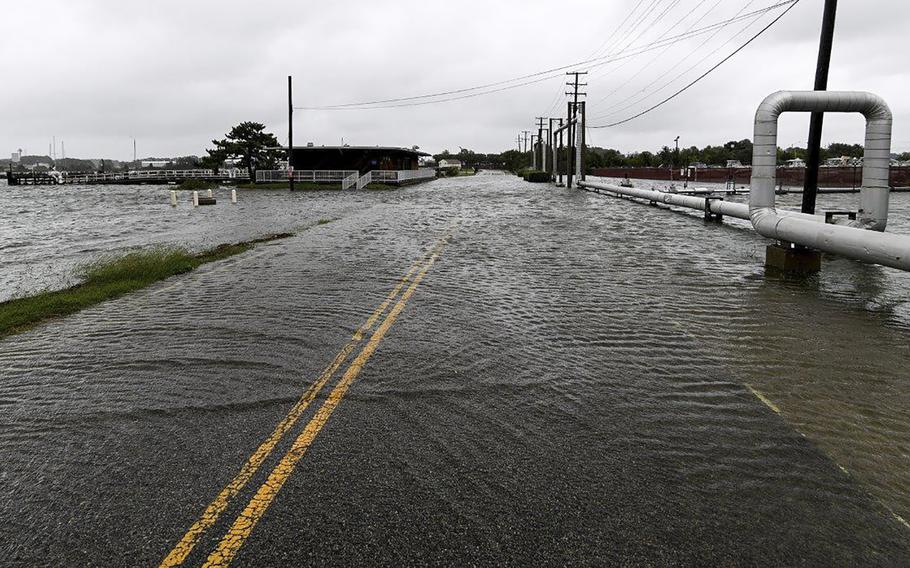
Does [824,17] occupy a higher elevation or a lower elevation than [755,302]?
higher

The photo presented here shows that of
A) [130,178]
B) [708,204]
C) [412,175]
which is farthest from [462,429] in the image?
[130,178]

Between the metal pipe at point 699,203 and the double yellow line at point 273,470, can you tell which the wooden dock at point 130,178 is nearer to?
the metal pipe at point 699,203

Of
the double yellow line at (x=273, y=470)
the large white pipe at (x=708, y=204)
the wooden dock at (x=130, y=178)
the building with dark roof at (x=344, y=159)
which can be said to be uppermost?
the building with dark roof at (x=344, y=159)

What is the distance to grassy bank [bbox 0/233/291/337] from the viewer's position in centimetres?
901

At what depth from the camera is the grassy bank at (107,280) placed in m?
9.01

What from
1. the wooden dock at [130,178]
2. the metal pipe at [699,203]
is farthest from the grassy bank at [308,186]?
the metal pipe at [699,203]

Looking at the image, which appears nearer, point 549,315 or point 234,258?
point 549,315

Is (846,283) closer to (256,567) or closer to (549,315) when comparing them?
(549,315)

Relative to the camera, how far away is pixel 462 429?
4.80m

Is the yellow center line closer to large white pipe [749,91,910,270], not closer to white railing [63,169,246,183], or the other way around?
large white pipe [749,91,910,270]

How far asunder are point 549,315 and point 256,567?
6.10 metres

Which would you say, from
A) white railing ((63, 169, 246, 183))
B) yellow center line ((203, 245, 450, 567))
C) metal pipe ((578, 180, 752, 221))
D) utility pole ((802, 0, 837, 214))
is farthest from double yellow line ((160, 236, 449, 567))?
white railing ((63, 169, 246, 183))

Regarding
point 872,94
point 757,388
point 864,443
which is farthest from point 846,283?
point 864,443

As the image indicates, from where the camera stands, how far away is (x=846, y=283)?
1121 centimetres
